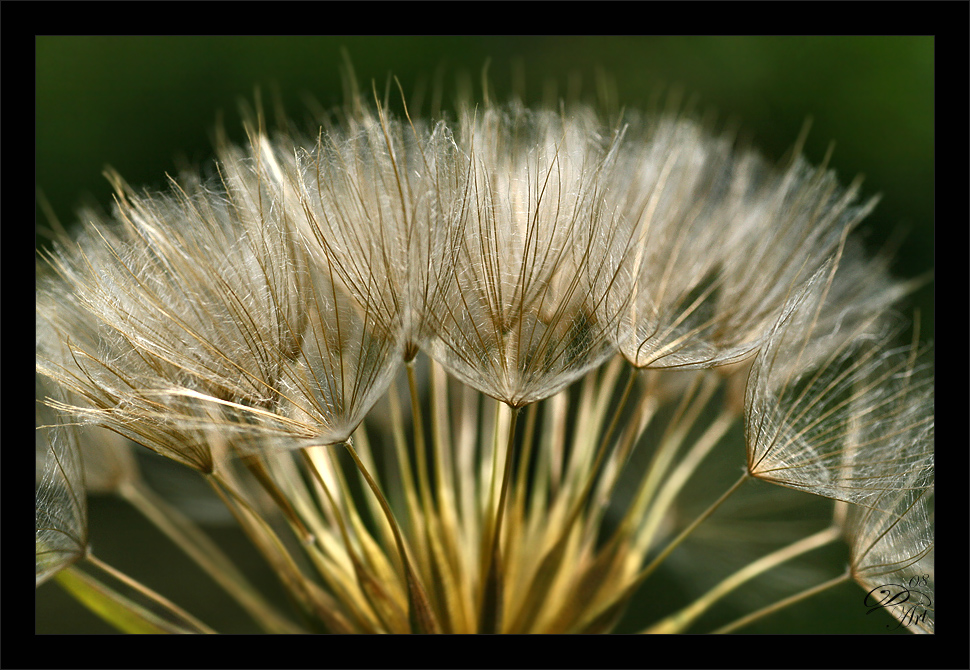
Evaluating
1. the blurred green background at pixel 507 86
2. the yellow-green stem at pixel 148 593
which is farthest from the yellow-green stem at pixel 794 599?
the blurred green background at pixel 507 86

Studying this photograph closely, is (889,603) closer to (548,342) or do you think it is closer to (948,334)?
(948,334)

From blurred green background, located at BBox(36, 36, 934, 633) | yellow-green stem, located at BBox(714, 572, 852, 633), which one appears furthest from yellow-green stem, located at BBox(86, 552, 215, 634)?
blurred green background, located at BBox(36, 36, 934, 633)

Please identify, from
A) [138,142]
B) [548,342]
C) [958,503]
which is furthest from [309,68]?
[958,503]

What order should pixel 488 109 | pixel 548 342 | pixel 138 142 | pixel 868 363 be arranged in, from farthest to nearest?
pixel 138 142 < pixel 868 363 < pixel 488 109 < pixel 548 342

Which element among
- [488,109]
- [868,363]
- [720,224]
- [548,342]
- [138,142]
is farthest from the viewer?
[138,142]

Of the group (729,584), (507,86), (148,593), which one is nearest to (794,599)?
(729,584)

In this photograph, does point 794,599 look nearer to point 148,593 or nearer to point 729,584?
point 729,584

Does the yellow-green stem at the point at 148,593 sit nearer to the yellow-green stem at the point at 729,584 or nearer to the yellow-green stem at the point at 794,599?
the yellow-green stem at the point at 729,584

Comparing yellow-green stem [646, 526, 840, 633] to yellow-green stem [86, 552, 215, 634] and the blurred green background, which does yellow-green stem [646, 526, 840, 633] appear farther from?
the blurred green background
